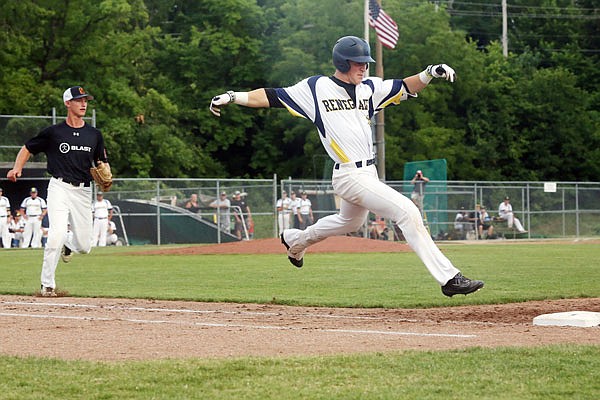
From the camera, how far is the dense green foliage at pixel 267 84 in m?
45.8

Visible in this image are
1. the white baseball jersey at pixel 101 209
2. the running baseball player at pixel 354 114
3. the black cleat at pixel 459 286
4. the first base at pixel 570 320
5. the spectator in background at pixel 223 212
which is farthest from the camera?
the spectator in background at pixel 223 212

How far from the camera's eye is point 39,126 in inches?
1299

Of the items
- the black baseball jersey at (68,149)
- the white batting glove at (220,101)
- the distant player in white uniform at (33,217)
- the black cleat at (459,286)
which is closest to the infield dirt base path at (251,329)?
the black cleat at (459,286)

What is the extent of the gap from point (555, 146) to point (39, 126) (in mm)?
31989

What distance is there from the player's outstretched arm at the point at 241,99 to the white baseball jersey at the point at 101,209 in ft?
67.6

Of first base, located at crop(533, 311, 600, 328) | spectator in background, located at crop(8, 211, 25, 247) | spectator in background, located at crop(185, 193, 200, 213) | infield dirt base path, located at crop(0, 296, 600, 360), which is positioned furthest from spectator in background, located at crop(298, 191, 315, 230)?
first base, located at crop(533, 311, 600, 328)

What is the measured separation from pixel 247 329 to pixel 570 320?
2.56 m

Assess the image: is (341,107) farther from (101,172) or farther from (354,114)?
(101,172)

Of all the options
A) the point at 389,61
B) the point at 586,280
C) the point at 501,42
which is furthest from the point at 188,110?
the point at 586,280

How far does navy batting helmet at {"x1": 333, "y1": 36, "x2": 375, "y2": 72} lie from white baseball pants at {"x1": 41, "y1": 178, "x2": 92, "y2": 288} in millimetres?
3842

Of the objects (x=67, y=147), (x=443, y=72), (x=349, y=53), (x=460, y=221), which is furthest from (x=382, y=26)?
(x=349, y=53)

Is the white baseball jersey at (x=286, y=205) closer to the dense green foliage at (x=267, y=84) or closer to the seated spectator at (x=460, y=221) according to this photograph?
the seated spectator at (x=460, y=221)

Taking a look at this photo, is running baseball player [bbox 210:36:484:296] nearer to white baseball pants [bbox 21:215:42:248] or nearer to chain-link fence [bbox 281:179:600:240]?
white baseball pants [bbox 21:215:42:248]

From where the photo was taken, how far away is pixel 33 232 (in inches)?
1230
